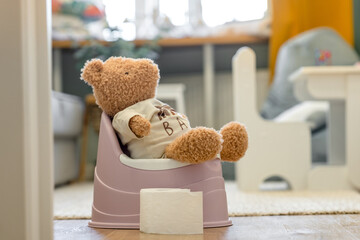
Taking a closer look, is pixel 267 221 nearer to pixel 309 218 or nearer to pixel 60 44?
pixel 309 218

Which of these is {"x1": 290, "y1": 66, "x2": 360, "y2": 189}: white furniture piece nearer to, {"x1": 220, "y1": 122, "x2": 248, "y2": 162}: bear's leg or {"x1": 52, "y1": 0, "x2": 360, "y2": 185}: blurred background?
{"x1": 52, "y1": 0, "x2": 360, "y2": 185}: blurred background

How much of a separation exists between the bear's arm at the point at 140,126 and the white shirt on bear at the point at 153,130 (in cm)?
4

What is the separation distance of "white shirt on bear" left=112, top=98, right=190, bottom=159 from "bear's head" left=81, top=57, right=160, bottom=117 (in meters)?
0.04

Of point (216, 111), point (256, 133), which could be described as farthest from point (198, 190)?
point (216, 111)

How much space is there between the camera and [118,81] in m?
1.29

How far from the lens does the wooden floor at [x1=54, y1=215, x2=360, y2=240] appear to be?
41.7 inches

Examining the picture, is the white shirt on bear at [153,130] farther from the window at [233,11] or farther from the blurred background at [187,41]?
the window at [233,11]

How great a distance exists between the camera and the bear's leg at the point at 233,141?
1274 mm

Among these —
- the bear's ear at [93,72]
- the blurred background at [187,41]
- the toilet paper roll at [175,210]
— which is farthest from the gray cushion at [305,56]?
the toilet paper roll at [175,210]

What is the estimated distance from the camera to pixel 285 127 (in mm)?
2076

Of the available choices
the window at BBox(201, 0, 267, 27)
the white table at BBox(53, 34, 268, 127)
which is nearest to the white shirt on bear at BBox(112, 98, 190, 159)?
the white table at BBox(53, 34, 268, 127)

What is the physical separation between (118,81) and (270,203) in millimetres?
656

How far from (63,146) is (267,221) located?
147 centimetres

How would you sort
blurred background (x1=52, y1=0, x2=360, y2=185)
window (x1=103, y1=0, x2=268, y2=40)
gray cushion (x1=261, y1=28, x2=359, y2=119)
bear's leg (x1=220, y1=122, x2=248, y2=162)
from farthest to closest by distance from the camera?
window (x1=103, y1=0, x2=268, y2=40)
blurred background (x1=52, y1=0, x2=360, y2=185)
gray cushion (x1=261, y1=28, x2=359, y2=119)
bear's leg (x1=220, y1=122, x2=248, y2=162)
